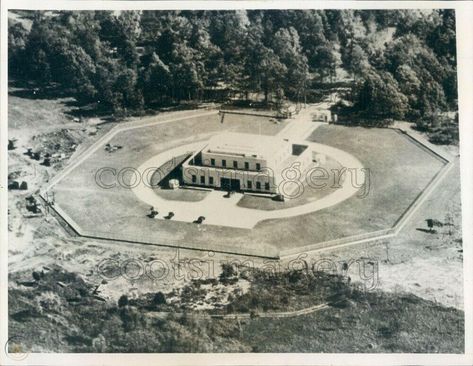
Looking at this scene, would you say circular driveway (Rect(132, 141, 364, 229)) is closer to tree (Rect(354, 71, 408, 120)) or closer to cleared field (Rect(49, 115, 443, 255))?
cleared field (Rect(49, 115, 443, 255))

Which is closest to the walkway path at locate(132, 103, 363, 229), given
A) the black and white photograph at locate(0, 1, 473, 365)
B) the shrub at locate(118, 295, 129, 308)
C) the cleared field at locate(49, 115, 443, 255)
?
the black and white photograph at locate(0, 1, 473, 365)

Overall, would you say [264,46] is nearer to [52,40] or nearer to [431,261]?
[52,40]

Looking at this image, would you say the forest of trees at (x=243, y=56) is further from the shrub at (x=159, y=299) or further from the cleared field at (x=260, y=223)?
the shrub at (x=159, y=299)

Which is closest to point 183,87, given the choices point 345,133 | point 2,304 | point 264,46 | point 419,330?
point 264,46

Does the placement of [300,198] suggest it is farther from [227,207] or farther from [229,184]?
[229,184]

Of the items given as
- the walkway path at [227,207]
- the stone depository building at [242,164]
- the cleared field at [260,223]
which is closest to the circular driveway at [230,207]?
the walkway path at [227,207]
